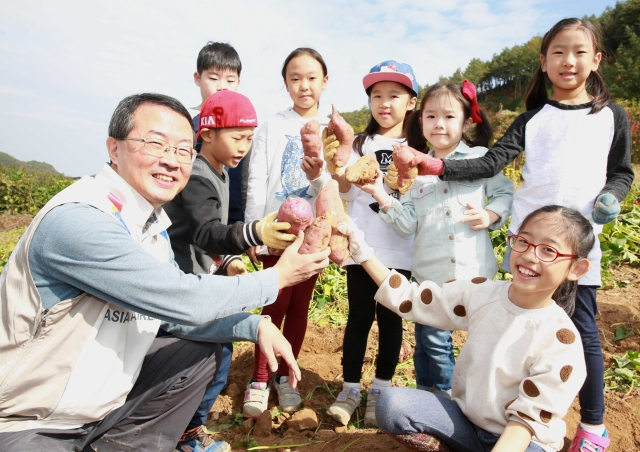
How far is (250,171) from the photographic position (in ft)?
9.04

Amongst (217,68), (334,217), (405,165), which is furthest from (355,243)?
(217,68)

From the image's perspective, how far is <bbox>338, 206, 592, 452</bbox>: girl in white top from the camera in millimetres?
1595

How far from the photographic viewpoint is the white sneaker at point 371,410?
8.29 ft

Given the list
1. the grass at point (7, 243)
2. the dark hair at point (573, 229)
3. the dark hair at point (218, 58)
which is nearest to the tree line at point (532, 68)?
the grass at point (7, 243)

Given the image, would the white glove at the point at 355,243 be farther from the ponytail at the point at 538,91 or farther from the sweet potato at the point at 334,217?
the ponytail at the point at 538,91

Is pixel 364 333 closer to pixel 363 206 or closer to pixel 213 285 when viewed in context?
pixel 363 206

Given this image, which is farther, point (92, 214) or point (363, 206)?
point (363, 206)

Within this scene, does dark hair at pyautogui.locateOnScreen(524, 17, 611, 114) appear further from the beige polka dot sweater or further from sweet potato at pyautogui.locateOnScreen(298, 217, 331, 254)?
sweet potato at pyautogui.locateOnScreen(298, 217, 331, 254)

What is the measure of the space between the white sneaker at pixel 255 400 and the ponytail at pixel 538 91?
7.35ft

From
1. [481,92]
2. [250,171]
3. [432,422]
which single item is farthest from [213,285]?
[481,92]

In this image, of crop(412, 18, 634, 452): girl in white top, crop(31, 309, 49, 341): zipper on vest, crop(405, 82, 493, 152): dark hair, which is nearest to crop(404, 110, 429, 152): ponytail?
crop(405, 82, 493, 152): dark hair

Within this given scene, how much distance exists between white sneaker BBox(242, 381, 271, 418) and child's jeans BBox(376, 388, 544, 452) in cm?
→ 97

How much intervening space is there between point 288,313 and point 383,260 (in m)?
0.69

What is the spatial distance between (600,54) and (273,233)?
73.6 inches
